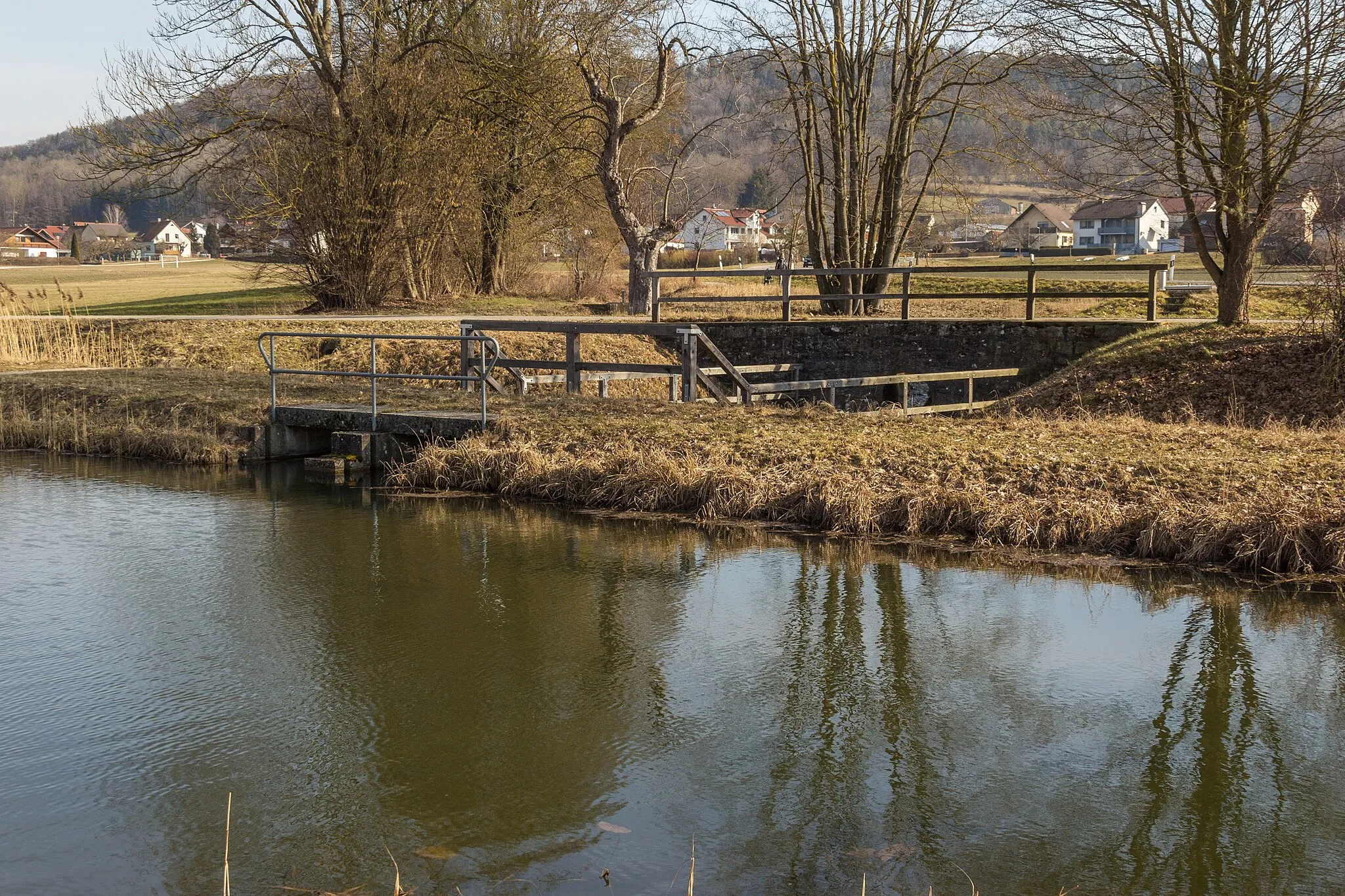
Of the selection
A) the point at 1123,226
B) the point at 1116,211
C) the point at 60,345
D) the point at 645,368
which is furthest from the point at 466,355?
the point at 1123,226

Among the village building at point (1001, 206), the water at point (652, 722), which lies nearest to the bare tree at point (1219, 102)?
the water at point (652, 722)

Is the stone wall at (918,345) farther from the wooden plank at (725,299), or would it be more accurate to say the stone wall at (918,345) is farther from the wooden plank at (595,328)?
the wooden plank at (595,328)

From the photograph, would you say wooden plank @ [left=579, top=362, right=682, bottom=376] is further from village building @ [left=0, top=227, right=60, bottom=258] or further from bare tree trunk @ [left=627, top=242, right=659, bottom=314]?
village building @ [left=0, top=227, right=60, bottom=258]

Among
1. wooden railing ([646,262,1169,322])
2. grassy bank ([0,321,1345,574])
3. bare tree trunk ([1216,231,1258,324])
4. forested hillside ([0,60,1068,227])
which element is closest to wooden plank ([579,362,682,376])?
grassy bank ([0,321,1345,574])

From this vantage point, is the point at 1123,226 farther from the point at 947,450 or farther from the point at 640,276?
the point at 947,450

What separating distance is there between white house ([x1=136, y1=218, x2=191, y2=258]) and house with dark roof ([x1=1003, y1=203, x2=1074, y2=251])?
7313 cm

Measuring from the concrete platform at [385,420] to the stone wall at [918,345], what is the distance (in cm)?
957

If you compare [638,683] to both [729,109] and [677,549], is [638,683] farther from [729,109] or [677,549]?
[729,109]

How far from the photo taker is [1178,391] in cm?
1686

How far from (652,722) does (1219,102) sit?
15.3 meters

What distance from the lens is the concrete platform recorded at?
558 inches

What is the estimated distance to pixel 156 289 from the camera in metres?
42.9

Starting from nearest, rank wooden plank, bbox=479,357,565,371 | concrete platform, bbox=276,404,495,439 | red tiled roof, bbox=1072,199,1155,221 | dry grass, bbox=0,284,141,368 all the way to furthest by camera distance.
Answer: concrete platform, bbox=276,404,495,439, wooden plank, bbox=479,357,565,371, dry grass, bbox=0,284,141,368, red tiled roof, bbox=1072,199,1155,221

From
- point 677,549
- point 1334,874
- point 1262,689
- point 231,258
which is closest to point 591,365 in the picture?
point 677,549
